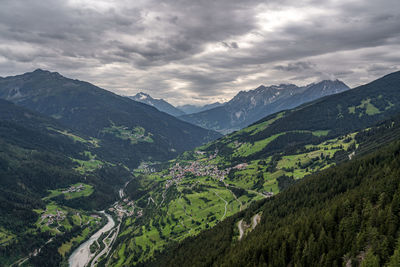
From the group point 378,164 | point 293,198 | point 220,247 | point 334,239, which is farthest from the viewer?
point 293,198

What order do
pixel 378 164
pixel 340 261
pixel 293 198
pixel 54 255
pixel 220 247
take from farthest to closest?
pixel 54 255
pixel 293 198
pixel 378 164
pixel 220 247
pixel 340 261

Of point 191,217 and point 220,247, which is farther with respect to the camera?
point 191,217

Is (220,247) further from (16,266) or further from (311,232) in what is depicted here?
(16,266)

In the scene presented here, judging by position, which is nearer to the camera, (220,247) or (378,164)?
(220,247)

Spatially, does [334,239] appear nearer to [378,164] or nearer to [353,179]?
[353,179]

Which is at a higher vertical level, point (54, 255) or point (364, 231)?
point (364, 231)

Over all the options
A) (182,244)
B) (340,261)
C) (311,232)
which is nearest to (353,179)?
(311,232)

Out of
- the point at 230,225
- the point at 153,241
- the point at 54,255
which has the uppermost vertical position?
the point at 230,225

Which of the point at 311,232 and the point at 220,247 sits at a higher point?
the point at 311,232

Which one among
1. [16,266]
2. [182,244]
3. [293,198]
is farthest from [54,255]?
[293,198]
